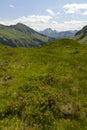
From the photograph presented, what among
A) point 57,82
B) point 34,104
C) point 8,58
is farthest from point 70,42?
point 34,104

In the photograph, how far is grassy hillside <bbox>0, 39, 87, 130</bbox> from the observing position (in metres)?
15.0

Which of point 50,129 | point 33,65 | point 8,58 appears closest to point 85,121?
point 50,129

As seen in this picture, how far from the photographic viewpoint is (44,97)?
17531 mm

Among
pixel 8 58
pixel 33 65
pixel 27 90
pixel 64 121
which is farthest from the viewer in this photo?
pixel 8 58

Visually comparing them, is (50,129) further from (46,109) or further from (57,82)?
(57,82)

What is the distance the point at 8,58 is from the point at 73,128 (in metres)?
20.1

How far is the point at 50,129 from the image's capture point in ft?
47.2

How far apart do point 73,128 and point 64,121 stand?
0.91 meters

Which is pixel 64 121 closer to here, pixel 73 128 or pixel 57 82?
pixel 73 128

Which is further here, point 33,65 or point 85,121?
point 33,65

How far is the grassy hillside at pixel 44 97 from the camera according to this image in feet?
49.3

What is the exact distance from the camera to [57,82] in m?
21.4

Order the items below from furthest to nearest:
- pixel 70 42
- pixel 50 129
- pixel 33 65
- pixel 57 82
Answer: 1. pixel 70 42
2. pixel 33 65
3. pixel 57 82
4. pixel 50 129

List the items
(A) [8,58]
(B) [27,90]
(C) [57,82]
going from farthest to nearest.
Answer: (A) [8,58] < (C) [57,82] < (B) [27,90]
